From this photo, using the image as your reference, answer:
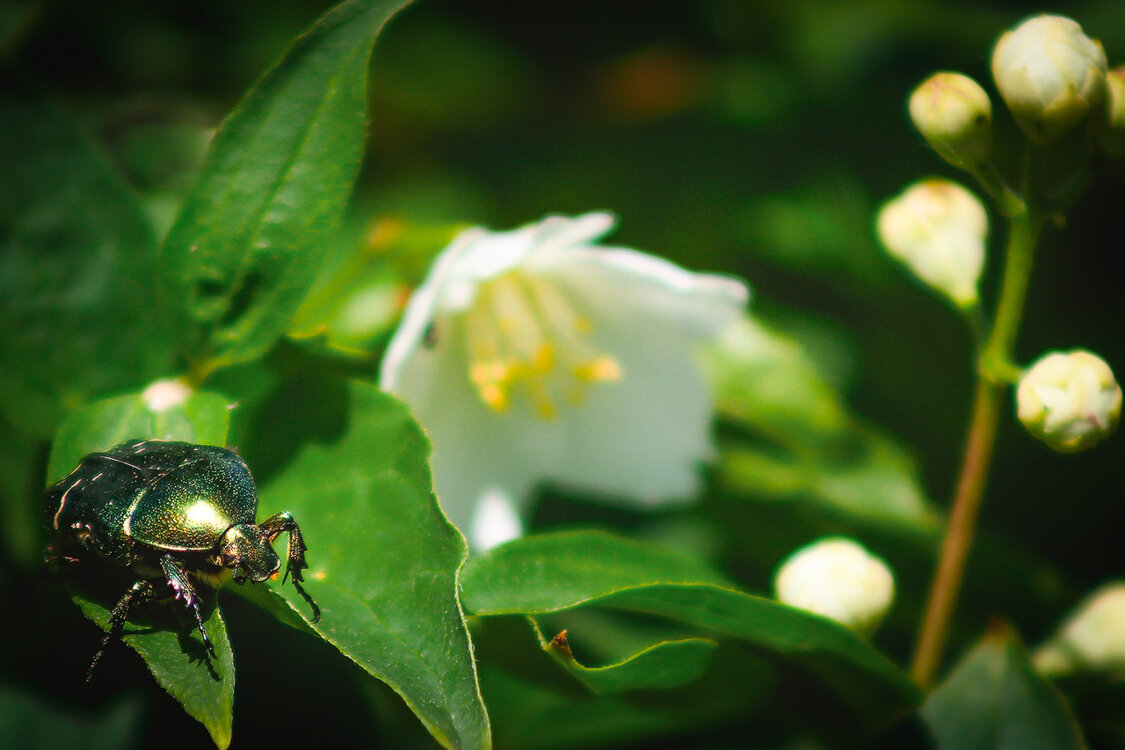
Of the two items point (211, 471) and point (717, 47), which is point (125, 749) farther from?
point (717, 47)

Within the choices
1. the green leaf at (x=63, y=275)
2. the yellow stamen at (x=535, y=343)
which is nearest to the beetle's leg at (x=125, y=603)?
the green leaf at (x=63, y=275)

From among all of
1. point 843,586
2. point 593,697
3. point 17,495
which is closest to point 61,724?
point 17,495

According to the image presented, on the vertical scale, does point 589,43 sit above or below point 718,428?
above

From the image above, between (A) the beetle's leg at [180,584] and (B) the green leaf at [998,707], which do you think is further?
(B) the green leaf at [998,707]

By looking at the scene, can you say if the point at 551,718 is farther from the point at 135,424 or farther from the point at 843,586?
the point at 135,424

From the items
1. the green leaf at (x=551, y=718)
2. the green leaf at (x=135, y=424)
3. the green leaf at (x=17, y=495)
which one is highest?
the green leaf at (x=135, y=424)

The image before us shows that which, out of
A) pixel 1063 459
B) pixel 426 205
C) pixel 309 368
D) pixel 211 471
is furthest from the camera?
pixel 426 205

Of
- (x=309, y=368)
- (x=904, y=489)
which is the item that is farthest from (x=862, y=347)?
(x=309, y=368)

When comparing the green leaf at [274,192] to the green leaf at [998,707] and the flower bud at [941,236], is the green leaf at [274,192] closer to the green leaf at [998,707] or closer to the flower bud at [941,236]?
the flower bud at [941,236]
